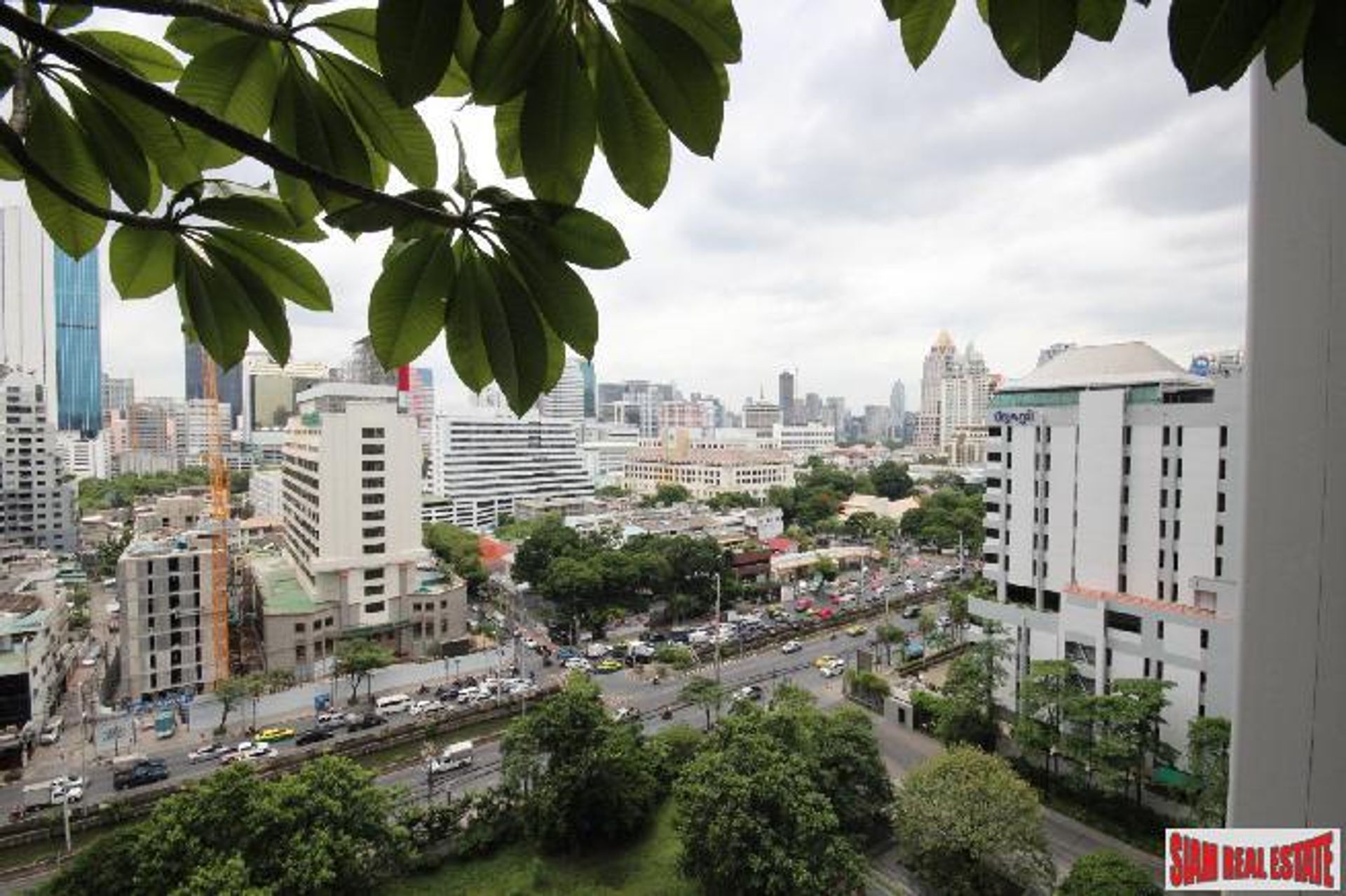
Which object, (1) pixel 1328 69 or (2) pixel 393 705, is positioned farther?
(2) pixel 393 705

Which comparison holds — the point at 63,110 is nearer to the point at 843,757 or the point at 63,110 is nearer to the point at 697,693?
the point at 843,757

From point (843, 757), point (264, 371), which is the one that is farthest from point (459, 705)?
point (264, 371)

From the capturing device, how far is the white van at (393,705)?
10.8 m

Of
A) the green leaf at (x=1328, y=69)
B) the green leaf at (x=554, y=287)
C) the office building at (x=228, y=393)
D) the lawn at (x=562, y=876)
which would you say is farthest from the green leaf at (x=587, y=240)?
the office building at (x=228, y=393)

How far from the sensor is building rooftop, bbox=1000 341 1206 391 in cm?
903

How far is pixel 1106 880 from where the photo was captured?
5.19m

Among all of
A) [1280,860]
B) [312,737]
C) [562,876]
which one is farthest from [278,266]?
[312,737]

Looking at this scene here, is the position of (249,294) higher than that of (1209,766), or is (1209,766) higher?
(249,294)

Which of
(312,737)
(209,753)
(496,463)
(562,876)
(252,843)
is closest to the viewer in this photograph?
(252,843)

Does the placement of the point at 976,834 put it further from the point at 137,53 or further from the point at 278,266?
the point at 137,53

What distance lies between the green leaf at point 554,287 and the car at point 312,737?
11088 millimetres

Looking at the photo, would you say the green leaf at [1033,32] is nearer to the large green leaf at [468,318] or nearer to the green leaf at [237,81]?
the large green leaf at [468,318]

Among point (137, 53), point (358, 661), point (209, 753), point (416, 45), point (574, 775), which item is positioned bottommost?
point (209, 753)

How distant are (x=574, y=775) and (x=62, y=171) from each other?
707 cm
